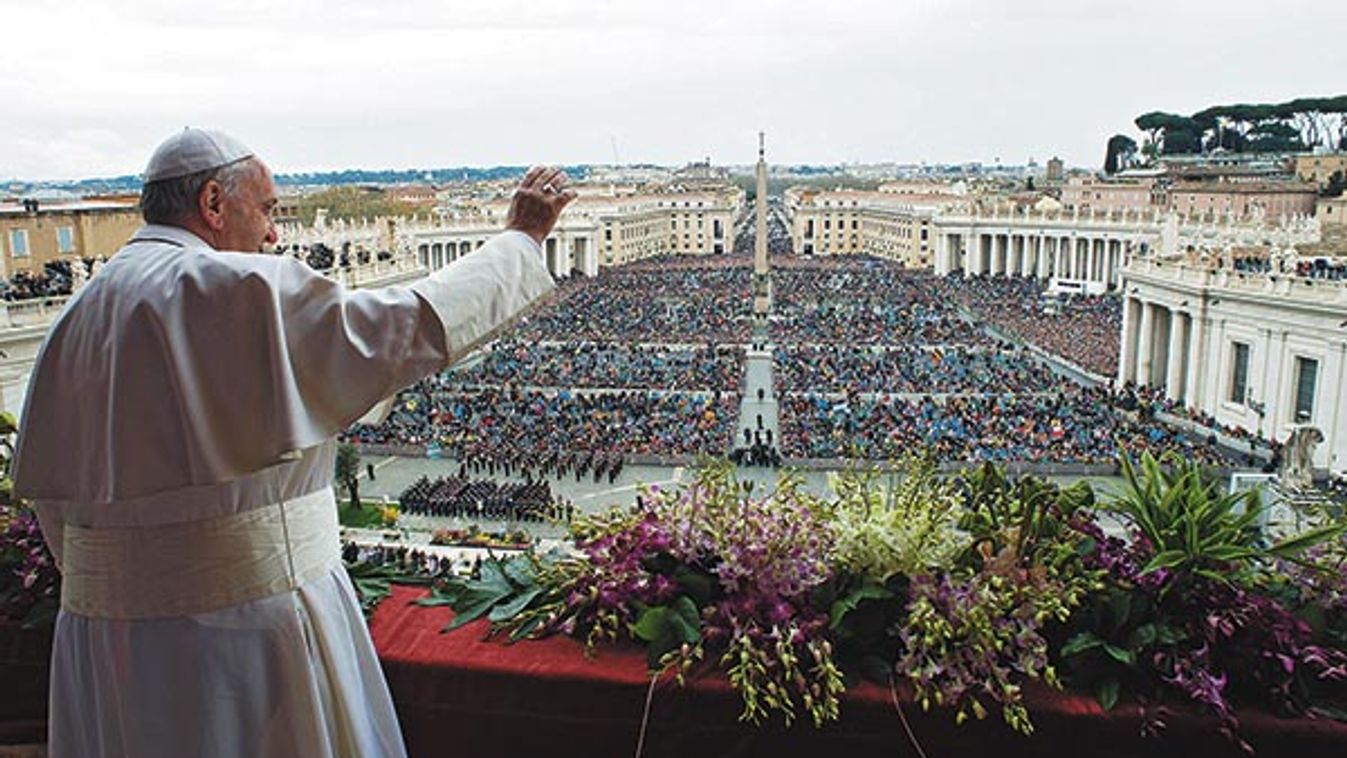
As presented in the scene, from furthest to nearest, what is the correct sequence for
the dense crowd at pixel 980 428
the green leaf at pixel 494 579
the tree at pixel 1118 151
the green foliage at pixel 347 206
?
1. the tree at pixel 1118 151
2. the green foliage at pixel 347 206
3. the dense crowd at pixel 980 428
4. the green leaf at pixel 494 579

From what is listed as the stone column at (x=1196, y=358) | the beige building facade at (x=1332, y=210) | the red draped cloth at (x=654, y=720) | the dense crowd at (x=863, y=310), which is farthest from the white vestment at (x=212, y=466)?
the beige building facade at (x=1332, y=210)

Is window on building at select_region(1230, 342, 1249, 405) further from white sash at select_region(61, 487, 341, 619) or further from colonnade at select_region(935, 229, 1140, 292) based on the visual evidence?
colonnade at select_region(935, 229, 1140, 292)

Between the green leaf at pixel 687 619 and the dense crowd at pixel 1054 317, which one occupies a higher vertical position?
the green leaf at pixel 687 619

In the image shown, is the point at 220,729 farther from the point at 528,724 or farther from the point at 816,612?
the point at 816,612

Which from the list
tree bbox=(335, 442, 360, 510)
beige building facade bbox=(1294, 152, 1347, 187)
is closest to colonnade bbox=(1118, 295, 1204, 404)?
tree bbox=(335, 442, 360, 510)

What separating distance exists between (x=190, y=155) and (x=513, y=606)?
145 centimetres

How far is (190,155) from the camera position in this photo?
2152 millimetres

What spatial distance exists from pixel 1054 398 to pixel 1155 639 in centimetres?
2674

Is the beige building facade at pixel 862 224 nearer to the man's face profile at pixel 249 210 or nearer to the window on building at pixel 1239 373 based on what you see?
the window on building at pixel 1239 373

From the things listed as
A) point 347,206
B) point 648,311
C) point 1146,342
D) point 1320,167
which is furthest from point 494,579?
point 347,206

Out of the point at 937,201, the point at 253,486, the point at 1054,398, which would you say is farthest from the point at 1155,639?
the point at 937,201

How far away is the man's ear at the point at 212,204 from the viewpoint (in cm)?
218

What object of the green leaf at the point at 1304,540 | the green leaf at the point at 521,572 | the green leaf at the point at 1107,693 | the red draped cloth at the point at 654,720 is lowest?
the red draped cloth at the point at 654,720

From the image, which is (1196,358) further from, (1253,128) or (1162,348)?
(1253,128)
